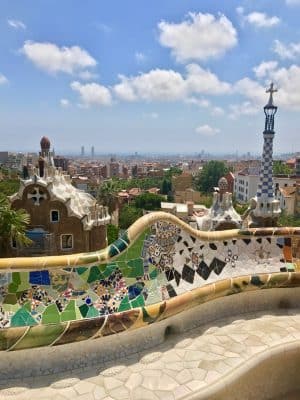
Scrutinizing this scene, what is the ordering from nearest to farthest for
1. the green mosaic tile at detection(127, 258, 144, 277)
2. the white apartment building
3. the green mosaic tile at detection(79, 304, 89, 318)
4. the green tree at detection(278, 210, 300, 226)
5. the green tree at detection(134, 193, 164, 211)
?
1. the green mosaic tile at detection(79, 304, 89, 318)
2. the green mosaic tile at detection(127, 258, 144, 277)
3. the green tree at detection(278, 210, 300, 226)
4. the green tree at detection(134, 193, 164, 211)
5. the white apartment building

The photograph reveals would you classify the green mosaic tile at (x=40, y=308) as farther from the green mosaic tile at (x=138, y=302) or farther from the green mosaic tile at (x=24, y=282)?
the green mosaic tile at (x=138, y=302)

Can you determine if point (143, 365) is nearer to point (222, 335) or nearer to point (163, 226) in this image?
point (222, 335)

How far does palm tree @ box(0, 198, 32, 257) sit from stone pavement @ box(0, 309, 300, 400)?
11.1 metres

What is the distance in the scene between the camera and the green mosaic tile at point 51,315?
4.11 metres

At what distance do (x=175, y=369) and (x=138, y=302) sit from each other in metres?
0.88

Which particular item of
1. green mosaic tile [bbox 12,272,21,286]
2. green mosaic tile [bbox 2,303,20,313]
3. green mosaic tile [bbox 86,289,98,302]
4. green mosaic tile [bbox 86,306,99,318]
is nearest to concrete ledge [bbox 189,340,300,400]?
green mosaic tile [bbox 86,306,99,318]

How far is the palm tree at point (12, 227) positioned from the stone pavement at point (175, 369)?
11.1 metres

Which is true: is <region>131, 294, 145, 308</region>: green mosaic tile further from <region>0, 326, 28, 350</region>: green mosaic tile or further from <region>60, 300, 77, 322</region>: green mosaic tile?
<region>0, 326, 28, 350</region>: green mosaic tile

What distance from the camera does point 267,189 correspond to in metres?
13.5

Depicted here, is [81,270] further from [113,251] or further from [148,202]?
[148,202]

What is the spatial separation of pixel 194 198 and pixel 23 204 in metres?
45.3

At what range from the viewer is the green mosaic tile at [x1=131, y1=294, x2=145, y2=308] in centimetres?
459

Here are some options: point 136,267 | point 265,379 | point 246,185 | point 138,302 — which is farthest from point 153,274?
point 246,185

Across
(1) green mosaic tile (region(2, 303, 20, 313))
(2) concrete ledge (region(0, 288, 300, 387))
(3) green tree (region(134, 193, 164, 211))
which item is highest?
(1) green mosaic tile (region(2, 303, 20, 313))
